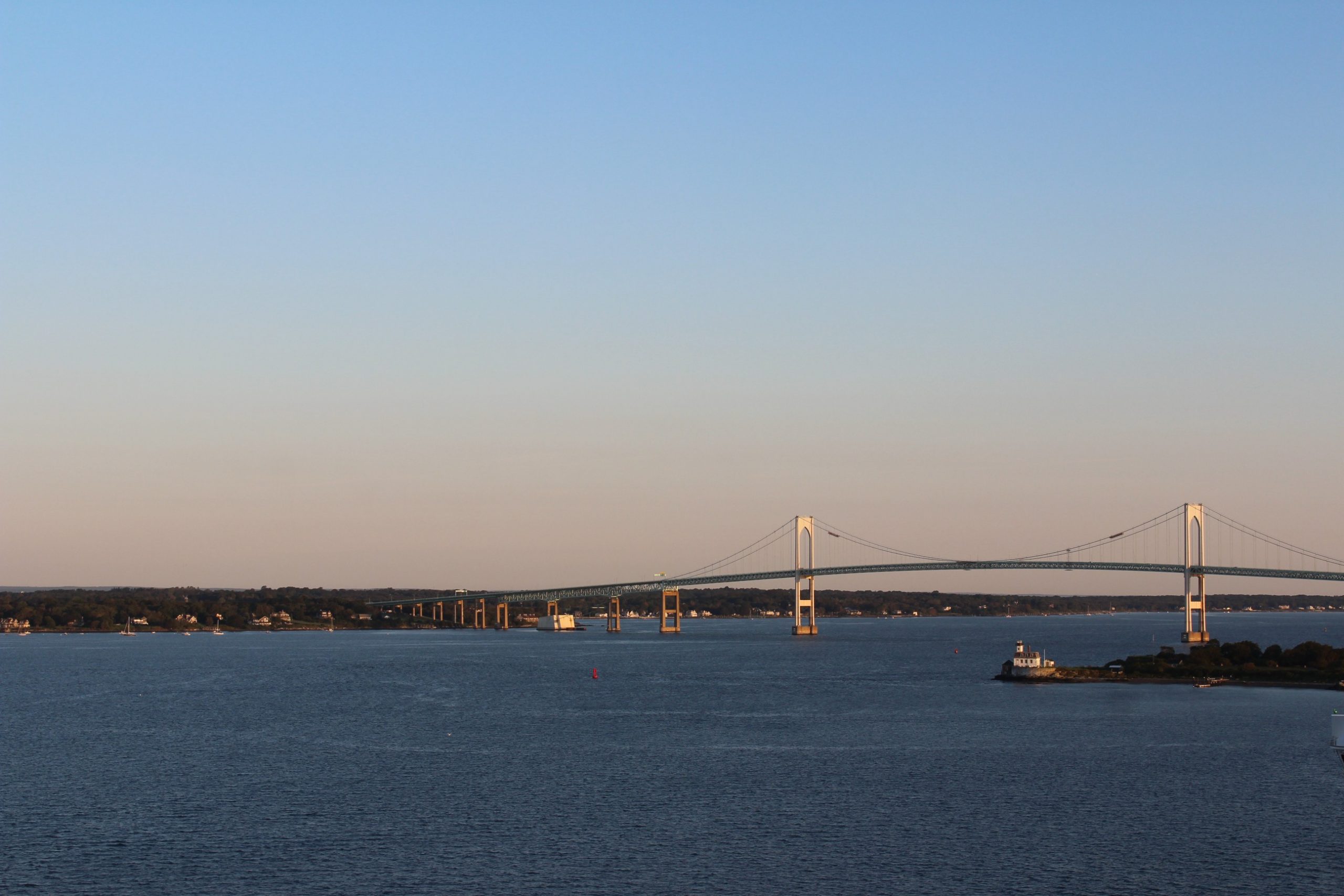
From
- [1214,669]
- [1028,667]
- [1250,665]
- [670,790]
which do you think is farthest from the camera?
[1028,667]

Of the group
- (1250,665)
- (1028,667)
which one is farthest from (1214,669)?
(1028,667)

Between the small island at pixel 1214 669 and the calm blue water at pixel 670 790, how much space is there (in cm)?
492

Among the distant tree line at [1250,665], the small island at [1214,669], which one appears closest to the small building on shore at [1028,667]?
the small island at [1214,669]

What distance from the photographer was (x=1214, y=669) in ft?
341

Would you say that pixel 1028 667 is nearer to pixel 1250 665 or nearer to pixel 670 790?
pixel 1250 665

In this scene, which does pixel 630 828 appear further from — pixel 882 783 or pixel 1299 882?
pixel 1299 882

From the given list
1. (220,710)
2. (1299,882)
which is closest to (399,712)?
(220,710)

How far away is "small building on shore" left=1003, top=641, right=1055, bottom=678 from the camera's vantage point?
10638 cm

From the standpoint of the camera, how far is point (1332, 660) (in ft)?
334

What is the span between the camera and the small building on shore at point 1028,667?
10638 cm

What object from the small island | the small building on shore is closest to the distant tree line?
the small island

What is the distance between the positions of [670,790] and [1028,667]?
6295cm

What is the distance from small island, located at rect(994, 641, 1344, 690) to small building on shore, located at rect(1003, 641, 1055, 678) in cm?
6

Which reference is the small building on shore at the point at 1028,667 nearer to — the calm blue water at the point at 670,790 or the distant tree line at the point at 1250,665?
the calm blue water at the point at 670,790
